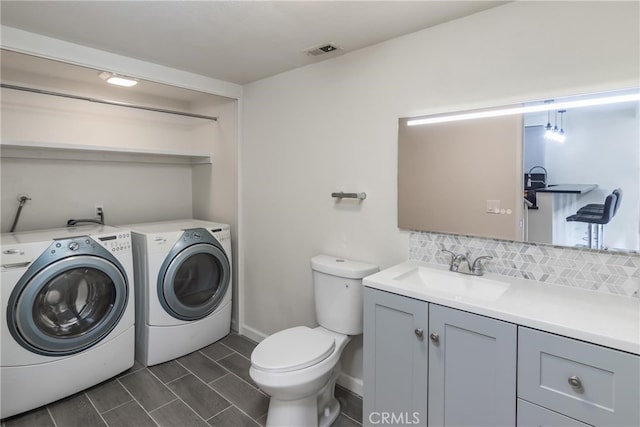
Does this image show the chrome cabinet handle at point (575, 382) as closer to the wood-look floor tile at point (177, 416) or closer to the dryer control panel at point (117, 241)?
the wood-look floor tile at point (177, 416)

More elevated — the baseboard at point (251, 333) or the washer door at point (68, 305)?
the washer door at point (68, 305)

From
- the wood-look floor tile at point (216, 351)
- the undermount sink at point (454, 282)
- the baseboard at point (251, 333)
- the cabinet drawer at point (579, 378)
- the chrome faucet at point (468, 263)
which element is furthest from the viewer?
the baseboard at point (251, 333)

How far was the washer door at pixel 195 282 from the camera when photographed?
8.55ft

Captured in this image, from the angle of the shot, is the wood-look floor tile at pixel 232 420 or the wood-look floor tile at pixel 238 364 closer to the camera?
the wood-look floor tile at pixel 232 420

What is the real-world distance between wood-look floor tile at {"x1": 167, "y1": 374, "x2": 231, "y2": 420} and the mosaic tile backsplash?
1.55 metres

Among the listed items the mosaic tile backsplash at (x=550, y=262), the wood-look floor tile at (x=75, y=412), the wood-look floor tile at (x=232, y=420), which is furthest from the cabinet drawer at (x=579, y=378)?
the wood-look floor tile at (x=75, y=412)

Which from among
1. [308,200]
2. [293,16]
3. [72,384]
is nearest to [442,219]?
[308,200]

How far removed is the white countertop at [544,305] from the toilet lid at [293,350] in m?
0.48

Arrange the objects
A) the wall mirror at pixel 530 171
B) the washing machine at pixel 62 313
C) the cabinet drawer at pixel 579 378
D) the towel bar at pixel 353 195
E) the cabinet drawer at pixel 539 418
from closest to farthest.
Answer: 1. the cabinet drawer at pixel 579 378
2. the cabinet drawer at pixel 539 418
3. the wall mirror at pixel 530 171
4. the washing machine at pixel 62 313
5. the towel bar at pixel 353 195

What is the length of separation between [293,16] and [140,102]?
7.08ft

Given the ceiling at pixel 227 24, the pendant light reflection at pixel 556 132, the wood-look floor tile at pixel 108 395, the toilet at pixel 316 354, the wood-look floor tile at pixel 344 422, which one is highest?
the ceiling at pixel 227 24

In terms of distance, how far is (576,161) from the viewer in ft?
4.93

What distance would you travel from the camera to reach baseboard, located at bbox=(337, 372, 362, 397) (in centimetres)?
227

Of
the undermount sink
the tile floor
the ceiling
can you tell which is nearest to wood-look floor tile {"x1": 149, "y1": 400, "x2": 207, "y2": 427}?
the tile floor
